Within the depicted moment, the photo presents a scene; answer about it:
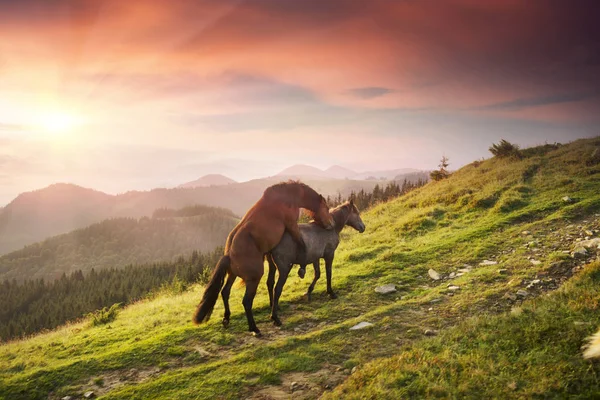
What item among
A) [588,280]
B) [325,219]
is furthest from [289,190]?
[588,280]

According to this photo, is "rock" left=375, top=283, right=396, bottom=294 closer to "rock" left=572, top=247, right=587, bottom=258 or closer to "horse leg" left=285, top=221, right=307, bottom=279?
"horse leg" left=285, top=221, right=307, bottom=279

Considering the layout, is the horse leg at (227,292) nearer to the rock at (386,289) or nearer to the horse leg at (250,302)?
the horse leg at (250,302)

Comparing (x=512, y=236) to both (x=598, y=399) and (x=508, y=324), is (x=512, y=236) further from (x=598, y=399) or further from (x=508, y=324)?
(x=598, y=399)

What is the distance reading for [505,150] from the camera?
3072cm

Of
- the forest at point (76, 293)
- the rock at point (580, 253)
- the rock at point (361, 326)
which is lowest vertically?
the forest at point (76, 293)

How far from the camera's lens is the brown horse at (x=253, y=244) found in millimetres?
8477

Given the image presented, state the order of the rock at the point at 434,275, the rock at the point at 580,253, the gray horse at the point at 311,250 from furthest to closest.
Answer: the rock at the point at 434,275 < the rock at the point at 580,253 < the gray horse at the point at 311,250

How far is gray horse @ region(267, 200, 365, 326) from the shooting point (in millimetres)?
9266

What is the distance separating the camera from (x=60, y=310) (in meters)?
93.1

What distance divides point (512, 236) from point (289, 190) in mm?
9231

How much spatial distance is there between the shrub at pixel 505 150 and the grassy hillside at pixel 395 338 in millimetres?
16233

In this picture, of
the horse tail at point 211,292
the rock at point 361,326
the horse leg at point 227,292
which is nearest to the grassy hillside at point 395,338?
the rock at point 361,326

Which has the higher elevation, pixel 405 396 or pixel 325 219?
pixel 325 219

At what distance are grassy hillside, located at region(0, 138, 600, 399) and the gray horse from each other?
69 centimetres
